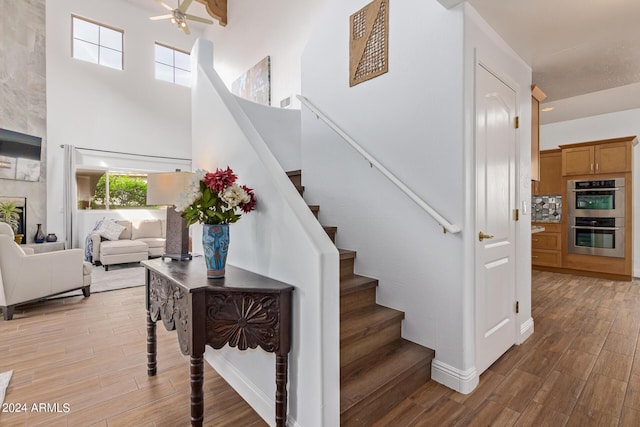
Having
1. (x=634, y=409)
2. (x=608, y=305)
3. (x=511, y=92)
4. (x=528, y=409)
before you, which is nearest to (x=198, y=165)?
(x=511, y=92)

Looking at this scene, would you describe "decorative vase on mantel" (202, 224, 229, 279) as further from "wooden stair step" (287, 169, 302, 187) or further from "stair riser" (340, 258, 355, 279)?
"wooden stair step" (287, 169, 302, 187)

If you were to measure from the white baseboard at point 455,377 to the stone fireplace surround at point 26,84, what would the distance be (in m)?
6.93

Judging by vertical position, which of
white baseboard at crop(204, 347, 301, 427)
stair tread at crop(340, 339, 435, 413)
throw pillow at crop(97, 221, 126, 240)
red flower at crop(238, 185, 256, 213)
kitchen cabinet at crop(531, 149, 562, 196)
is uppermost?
kitchen cabinet at crop(531, 149, 562, 196)

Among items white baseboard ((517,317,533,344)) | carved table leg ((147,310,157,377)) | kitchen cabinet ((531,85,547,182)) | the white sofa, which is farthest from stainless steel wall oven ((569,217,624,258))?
the white sofa

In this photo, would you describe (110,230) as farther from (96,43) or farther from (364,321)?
(364,321)

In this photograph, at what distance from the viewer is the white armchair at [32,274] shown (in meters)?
3.22

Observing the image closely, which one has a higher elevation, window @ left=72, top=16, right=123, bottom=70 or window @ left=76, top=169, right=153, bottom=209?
window @ left=72, top=16, right=123, bottom=70

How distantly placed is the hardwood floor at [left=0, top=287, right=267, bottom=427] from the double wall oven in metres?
6.18

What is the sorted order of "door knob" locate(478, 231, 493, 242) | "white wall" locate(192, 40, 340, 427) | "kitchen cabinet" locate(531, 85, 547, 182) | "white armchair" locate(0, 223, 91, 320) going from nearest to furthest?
"white wall" locate(192, 40, 340, 427) < "door knob" locate(478, 231, 493, 242) < "kitchen cabinet" locate(531, 85, 547, 182) < "white armchair" locate(0, 223, 91, 320)

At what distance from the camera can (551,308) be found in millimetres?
3674

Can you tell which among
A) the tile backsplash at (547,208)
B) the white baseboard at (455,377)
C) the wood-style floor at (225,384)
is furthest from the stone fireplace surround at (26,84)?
the tile backsplash at (547,208)

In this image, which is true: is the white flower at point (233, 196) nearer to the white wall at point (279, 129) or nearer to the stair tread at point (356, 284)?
the stair tread at point (356, 284)

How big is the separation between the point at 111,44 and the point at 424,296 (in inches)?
331

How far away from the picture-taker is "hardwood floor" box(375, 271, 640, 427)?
69.0 inches
